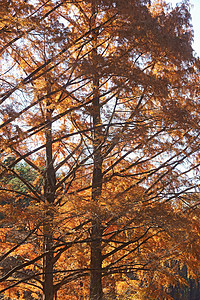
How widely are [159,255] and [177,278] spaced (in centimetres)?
186

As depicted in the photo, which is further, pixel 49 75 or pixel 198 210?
pixel 198 210

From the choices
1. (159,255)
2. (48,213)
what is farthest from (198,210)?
(48,213)

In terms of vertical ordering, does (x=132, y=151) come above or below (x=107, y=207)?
above

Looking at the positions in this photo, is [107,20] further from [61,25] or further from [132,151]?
[132,151]

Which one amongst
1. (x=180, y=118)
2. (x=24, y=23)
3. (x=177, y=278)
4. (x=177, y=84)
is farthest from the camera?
(x=177, y=278)

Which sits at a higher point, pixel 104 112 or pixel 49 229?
pixel 104 112

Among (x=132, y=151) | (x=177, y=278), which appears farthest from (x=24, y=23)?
(x=177, y=278)

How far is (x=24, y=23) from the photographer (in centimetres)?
379

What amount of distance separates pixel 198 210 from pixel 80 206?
9.14 ft

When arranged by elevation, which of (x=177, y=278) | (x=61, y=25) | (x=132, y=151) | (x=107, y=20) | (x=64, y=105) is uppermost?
(x=107, y=20)

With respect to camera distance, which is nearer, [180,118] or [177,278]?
[180,118]

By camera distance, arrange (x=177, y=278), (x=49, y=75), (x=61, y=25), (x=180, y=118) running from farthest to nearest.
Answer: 1. (x=177, y=278)
2. (x=180, y=118)
3. (x=49, y=75)
4. (x=61, y=25)

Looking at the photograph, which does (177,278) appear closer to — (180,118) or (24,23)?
(180,118)

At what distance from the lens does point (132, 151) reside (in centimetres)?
661
